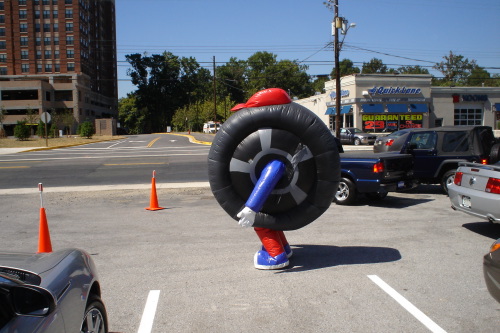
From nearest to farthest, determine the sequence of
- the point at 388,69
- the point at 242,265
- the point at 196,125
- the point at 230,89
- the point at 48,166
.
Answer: the point at 242,265 < the point at 48,166 < the point at 196,125 < the point at 230,89 < the point at 388,69

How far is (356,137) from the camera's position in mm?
36188

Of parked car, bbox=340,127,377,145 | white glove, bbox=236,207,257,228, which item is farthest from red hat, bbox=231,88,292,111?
parked car, bbox=340,127,377,145

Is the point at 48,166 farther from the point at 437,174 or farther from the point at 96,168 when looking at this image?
the point at 437,174

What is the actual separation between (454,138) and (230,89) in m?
96.6

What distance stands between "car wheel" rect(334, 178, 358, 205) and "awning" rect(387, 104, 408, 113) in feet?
127

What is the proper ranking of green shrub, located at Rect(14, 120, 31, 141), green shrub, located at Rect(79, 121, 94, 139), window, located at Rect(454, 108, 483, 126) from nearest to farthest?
green shrub, located at Rect(14, 120, 31, 141) → window, located at Rect(454, 108, 483, 126) → green shrub, located at Rect(79, 121, 94, 139)

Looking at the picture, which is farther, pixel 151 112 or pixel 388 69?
pixel 388 69

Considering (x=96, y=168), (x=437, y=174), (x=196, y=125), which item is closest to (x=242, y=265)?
(x=437, y=174)

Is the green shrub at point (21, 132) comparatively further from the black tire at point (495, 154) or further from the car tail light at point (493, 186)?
the car tail light at point (493, 186)

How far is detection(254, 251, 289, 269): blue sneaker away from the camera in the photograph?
5621 millimetres

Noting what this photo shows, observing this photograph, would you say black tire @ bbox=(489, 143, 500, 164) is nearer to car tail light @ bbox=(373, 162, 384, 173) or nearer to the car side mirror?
car tail light @ bbox=(373, 162, 384, 173)

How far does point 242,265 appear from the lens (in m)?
5.89

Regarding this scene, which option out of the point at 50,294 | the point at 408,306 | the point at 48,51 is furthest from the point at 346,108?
the point at 48,51

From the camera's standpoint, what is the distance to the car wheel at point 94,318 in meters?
3.14
